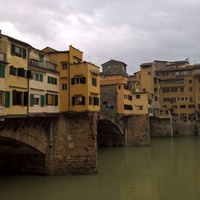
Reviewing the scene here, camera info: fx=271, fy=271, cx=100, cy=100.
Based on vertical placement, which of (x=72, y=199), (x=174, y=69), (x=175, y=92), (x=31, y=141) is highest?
(x=174, y=69)

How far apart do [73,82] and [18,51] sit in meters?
6.75

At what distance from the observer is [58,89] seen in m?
26.4

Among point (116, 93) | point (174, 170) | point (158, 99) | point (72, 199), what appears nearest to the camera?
point (72, 199)

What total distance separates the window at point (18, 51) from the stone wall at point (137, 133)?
108ft

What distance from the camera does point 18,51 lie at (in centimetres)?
2136

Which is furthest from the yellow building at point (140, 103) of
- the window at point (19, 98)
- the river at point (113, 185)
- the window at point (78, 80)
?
the window at point (19, 98)

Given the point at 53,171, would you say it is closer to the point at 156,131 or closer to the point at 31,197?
the point at 31,197

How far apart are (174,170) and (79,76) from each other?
14416 mm

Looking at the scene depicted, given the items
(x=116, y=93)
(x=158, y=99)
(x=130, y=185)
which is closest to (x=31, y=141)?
(x=130, y=185)

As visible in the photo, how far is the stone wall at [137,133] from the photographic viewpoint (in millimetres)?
51312

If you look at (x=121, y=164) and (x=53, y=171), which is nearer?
(x=53, y=171)

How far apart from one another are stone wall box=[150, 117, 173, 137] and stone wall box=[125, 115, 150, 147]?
1984 cm

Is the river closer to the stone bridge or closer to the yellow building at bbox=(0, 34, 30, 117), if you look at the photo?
the stone bridge

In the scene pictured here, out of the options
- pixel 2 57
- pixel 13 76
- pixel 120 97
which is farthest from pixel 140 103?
pixel 2 57
